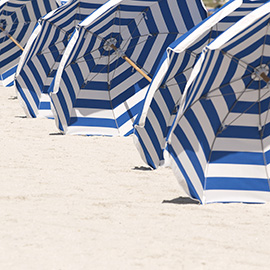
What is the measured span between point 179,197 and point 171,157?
1.56 feet

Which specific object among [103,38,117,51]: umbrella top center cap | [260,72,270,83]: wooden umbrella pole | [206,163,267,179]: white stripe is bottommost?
[206,163,267,179]: white stripe

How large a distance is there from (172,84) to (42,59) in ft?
12.5

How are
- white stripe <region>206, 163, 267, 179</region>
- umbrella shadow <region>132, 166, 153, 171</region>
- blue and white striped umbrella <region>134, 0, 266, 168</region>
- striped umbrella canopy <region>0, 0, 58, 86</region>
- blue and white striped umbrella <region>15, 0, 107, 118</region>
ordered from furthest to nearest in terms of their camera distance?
striped umbrella canopy <region>0, 0, 58, 86</region> < blue and white striped umbrella <region>15, 0, 107, 118</region> < umbrella shadow <region>132, 166, 153, 171</region> < blue and white striped umbrella <region>134, 0, 266, 168</region> < white stripe <region>206, 163, 267, 179</region>

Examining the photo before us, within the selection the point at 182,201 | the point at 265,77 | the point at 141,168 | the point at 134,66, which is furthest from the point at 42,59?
the point at 265,77

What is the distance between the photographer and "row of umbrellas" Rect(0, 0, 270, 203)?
4.87 meters

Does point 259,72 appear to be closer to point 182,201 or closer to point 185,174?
point 185,174

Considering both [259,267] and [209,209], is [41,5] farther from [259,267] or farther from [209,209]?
[259,267]

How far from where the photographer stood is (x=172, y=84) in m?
6.02

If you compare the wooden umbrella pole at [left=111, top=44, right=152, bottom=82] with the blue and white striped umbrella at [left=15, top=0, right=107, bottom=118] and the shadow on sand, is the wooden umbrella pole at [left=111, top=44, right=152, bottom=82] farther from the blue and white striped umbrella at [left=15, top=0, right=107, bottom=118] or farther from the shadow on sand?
the shadow on sand

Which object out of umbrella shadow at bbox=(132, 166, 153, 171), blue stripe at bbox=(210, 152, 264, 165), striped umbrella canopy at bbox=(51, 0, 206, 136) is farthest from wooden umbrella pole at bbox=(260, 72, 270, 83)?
striped umbrella canopy at bbox=(51, 0, 206, 136)

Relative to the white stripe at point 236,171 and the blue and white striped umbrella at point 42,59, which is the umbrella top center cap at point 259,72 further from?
the blue and white striped umbrella at point 42,59

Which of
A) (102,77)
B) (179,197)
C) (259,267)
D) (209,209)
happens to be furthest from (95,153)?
(259,267)

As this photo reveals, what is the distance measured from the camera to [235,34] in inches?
170

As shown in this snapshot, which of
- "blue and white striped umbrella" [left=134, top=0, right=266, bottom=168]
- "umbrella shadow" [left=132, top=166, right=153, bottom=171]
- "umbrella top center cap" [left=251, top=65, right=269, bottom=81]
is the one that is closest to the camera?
"umbrella top center cap" [left=251, top=65, right=269, bottom=81]
